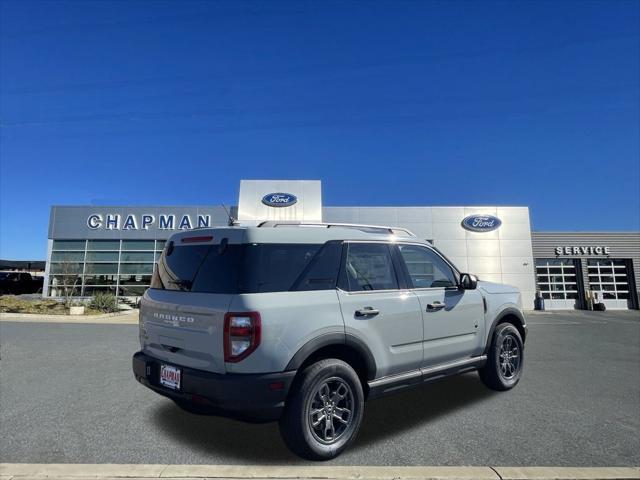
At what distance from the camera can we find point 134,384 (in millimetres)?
5355

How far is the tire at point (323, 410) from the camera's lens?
2984 mm

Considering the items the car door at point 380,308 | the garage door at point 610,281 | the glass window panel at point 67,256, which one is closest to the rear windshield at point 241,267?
the car door at point 380,308

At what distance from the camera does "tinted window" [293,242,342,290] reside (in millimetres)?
3301

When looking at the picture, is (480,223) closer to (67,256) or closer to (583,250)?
(583,250)

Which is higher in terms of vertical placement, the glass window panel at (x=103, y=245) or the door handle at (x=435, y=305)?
the glass window panel at (x=103, y=245)

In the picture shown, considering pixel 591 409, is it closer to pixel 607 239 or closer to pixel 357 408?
pixel 357 408

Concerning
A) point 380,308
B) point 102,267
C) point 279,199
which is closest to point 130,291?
point 102,267

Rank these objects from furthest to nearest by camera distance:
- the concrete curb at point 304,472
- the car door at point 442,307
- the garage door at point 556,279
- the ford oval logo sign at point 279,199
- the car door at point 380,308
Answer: the garage door at point 556,279 → the ford oval logo sign at point 279,199 → the car door at point 442,307 → the car door at point 380,308 → the concrete curb at point 304,472

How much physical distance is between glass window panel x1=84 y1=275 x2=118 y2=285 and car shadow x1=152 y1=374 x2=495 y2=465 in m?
22.8

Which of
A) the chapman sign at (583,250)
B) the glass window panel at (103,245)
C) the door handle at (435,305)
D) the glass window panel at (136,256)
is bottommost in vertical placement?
the door handle at (435,305)

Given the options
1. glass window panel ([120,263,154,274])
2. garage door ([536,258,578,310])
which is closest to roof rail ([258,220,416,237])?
glass window panel ([120,263,154,274])

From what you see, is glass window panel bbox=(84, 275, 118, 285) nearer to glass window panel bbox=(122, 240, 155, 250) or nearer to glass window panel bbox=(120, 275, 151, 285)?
glass window panel bbox=(120, 275, 151, 285)

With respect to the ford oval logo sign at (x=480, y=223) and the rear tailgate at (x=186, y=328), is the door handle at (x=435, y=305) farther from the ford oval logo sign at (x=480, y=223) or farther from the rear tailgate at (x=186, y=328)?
the ford oval logo sign at (x=480, y=223)

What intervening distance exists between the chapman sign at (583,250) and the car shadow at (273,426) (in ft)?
83.9
